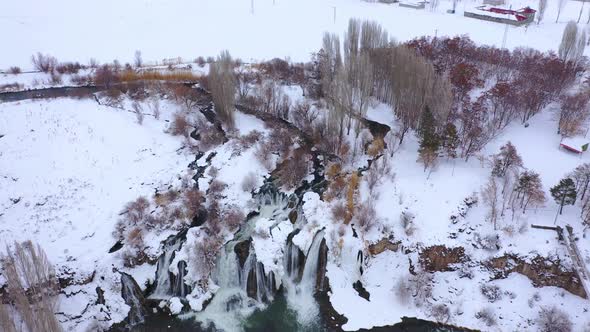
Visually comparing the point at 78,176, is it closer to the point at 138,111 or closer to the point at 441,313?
the point at 138,111

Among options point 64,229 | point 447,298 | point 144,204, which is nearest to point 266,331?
point 447,298

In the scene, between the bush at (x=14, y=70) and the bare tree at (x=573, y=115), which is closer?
the bare tree at (x=573, y=115)

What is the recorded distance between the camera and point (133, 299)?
88.9 feet

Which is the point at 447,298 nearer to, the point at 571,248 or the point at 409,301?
the point at 409,301

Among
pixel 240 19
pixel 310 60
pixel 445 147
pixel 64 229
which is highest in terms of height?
pixel 240 19

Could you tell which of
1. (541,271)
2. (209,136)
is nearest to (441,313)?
(541,271)

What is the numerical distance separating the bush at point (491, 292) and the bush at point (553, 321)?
94.8 inches

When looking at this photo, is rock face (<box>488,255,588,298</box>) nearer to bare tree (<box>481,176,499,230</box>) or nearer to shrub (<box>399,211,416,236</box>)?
bare tree (<box>481,176,499,230</box>)

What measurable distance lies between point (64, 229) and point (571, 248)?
115 ft

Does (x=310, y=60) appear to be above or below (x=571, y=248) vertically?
above

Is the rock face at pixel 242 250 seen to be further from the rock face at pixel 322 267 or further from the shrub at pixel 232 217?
the rock face at pixel 322 267

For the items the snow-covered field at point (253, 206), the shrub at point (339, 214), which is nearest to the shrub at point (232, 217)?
the snow-covered field at point (253, 206)

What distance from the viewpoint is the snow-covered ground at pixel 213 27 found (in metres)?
59.9

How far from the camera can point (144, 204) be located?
32.4m
